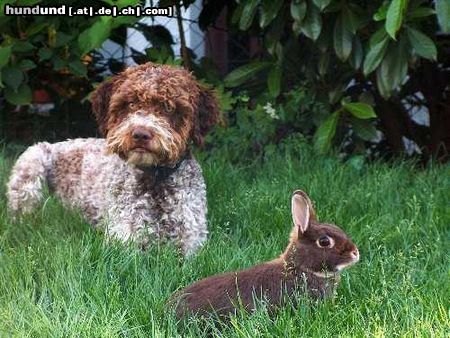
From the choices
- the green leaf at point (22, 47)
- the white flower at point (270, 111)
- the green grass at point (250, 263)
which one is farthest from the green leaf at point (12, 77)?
the white flower at point (270, 111)

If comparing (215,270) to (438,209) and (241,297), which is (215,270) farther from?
(438,209)

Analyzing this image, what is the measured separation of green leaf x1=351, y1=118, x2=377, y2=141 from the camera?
221 inches

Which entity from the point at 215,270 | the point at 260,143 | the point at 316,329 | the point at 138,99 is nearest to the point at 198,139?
the point at 138,99

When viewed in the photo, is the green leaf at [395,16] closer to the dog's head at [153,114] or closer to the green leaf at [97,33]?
the dog's head at [153,114]

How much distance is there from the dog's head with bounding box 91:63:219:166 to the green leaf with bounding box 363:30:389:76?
100 centimetres

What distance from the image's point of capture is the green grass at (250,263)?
3.05 m

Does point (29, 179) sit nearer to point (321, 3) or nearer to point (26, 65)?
point (26, 65)

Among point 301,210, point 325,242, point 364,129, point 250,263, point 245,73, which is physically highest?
point 245,73

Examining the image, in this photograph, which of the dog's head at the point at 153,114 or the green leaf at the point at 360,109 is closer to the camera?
the dog's head at the point at 153,114

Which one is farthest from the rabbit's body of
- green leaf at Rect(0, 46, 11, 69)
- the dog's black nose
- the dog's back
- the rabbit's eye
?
green leaf at Rect(0, 46, 11, 69)

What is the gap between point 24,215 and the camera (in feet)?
14.5

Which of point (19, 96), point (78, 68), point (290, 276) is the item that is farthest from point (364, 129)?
point (290, 276)

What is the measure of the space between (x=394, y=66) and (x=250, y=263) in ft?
5.37

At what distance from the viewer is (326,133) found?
5.36 m
